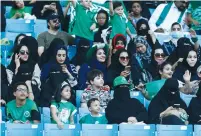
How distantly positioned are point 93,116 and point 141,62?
257cm

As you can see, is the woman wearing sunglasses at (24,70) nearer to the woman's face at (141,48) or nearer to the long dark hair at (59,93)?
the long dark hair at (59,93)

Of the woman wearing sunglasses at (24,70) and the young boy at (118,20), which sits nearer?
the woman wearing sunglasses at (24,70)

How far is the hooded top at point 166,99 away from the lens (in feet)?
49.4

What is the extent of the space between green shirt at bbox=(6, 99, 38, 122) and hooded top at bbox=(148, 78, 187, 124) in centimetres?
159

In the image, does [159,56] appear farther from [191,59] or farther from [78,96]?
[78,96]

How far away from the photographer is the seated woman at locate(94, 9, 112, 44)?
17344mm

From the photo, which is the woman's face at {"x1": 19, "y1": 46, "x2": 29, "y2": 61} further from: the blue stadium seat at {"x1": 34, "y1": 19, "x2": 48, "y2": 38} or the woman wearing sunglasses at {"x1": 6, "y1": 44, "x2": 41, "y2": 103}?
the blue stadium seat at {"x1": 34, "y1": 19, "x2": 48, "y2": 38}

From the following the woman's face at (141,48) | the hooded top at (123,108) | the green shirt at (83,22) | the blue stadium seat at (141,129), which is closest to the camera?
the blue stadium seat at (141,129)

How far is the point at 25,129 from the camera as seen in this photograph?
13883mm

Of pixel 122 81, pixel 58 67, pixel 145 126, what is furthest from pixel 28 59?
pixel 145 126

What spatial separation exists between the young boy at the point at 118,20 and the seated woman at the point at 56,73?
1.51 metres

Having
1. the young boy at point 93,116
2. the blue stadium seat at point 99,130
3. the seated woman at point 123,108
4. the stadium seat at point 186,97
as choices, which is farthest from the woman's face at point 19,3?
the blue stadium seat at point 99,130

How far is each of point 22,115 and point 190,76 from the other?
299 cm

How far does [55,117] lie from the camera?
564 inches
